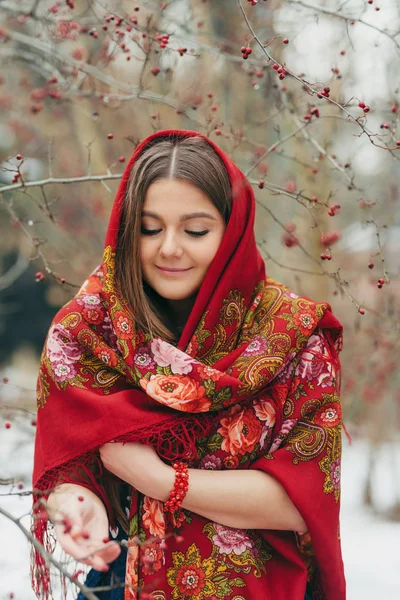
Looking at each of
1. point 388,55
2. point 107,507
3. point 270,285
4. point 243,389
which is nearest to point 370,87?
point 388,55

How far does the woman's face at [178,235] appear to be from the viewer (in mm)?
1646

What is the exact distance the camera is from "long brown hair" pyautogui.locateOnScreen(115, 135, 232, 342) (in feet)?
5.48

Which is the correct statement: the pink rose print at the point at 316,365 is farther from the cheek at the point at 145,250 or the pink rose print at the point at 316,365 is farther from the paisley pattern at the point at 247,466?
the cheek at the point at 145,250

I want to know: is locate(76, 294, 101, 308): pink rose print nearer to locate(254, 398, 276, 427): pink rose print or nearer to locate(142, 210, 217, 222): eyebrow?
Answer: locate(142, 210, 217, 222): eyebrow

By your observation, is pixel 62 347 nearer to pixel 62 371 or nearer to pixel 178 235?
pixel 62 371

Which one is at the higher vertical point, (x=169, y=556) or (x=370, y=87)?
(x=370, y=87)

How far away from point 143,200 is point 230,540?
32.0 inches

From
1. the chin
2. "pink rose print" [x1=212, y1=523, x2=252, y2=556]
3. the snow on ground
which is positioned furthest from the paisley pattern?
the snow on ground

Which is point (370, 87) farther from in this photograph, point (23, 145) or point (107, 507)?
point (23, 145)

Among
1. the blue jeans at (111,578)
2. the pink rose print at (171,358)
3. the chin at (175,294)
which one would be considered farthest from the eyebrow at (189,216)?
the blue jeans at (111,578)

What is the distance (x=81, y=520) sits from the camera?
4.96 feet

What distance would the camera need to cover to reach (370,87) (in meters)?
3.41

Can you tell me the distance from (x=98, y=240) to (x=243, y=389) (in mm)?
4239

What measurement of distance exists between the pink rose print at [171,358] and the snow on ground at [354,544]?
4.90ft
